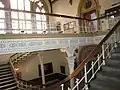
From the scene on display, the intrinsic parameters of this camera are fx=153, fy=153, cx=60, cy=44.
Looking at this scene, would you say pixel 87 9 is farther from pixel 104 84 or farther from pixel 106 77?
pixel 104 84

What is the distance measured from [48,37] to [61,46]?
0.82 meters

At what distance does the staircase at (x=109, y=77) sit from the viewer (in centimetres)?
283

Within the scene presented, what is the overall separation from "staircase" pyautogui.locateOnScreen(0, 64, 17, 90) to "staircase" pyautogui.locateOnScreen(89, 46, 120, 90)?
21.0 feet

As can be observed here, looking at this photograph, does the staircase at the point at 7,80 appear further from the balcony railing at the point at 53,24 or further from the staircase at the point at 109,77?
the staircase at the point at 109,77

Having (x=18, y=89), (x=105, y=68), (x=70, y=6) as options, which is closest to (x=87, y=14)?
(x=70, y=6)

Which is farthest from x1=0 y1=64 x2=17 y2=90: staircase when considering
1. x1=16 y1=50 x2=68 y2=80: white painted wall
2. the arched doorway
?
the arched doorway

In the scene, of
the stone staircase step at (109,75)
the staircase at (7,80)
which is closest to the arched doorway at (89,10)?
the staircase at (7,80)

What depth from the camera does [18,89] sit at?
28.0 ft

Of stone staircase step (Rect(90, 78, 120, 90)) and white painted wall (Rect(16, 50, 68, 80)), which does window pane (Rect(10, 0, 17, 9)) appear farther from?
stone staircase step (Rect(90, 78, 120, 90))

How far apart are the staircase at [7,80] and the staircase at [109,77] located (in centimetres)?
639

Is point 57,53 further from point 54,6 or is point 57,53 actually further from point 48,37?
point 48,37

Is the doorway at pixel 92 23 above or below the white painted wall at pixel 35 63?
above

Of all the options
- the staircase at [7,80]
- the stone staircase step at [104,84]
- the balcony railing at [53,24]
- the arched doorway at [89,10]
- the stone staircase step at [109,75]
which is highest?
the arched doorway at [89,10]

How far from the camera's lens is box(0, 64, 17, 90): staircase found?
8.23 meters
